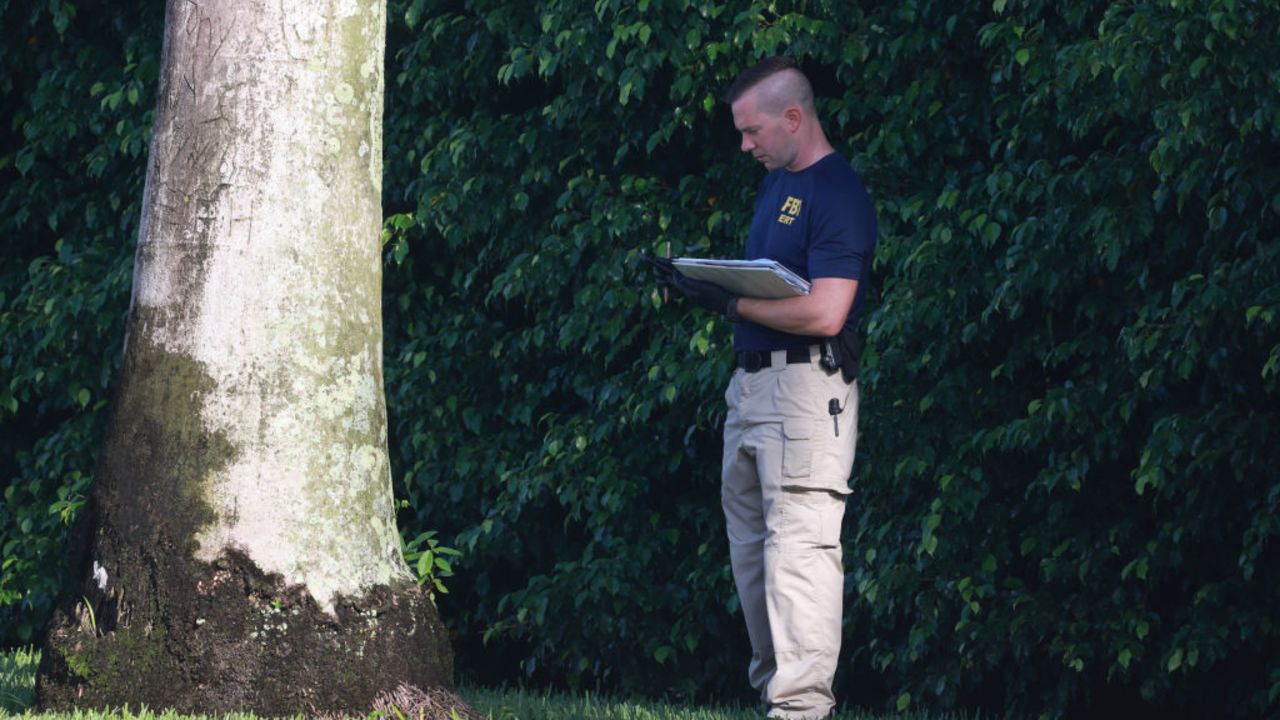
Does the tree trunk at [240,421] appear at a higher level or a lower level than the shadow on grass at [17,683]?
higher

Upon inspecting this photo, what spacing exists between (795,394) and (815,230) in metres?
0.50

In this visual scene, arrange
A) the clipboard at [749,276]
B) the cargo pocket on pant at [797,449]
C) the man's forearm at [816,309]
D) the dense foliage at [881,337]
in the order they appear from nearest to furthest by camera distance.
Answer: the clipboard at [749,276]
the man's forearm at [816,309]
the cargo pocket on pant at [797,449]
the dense foliage at [881,337]

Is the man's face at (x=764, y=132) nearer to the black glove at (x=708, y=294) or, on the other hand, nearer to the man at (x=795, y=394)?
the man at (x=795, y=394)

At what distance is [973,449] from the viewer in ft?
20.9

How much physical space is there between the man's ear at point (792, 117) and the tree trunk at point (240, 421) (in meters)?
1.34

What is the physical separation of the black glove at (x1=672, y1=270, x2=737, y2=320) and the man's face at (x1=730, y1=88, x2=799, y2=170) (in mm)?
444

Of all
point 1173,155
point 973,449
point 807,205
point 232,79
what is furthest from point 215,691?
point 1173,155

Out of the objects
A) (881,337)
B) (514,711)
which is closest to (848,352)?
(881,337)

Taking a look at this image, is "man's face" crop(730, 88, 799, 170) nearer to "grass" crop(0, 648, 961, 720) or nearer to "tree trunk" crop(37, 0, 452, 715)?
"tree trunk" crop(37, 0, 452, 715)

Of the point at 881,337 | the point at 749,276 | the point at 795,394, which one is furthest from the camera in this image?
the point at 881,337

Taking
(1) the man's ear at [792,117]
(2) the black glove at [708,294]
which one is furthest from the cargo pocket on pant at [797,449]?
(1) the man's ear at [792,117]

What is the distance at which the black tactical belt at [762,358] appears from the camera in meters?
5.20

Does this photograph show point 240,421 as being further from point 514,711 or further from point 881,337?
point 881,337

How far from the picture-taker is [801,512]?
5137mm
